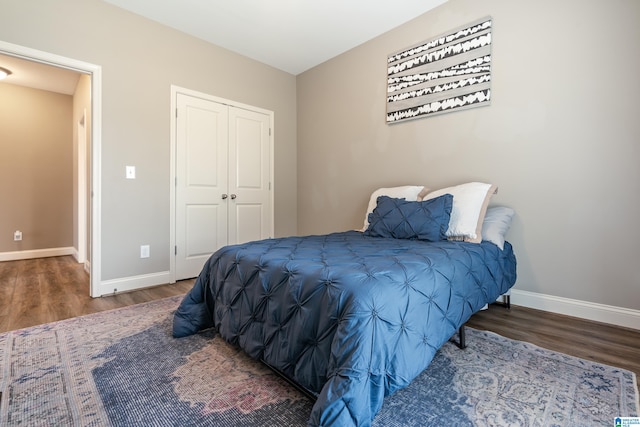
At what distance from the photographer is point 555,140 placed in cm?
223

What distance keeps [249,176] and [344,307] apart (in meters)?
3.12

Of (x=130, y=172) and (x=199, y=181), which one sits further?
(x=199, y=181)

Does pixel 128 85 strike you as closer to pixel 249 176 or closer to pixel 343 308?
pixel 249 176

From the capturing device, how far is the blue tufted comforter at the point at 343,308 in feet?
3.37

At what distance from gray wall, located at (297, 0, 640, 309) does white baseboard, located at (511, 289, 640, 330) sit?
→ 4 centimetres

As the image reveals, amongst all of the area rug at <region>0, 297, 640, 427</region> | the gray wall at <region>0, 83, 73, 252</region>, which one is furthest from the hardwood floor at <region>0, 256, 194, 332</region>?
the gray wall at <region>0, 83, 73, 252</region>

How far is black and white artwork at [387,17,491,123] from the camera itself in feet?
8.41

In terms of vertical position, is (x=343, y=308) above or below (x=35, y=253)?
above

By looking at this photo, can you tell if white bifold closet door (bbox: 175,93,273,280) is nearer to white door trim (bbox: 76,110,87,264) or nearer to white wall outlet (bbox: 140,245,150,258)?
white wall outlet (bbox: 140,245,150,258)

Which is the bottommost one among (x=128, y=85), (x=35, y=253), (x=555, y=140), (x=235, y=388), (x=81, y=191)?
(x=235, y=388)

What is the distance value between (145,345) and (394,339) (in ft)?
4.86

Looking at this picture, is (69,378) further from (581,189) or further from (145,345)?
(581,189)

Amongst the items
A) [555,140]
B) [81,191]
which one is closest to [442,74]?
[555,140]

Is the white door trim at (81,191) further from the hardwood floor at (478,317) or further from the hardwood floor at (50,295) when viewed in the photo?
the hardwood floor at (478,317)
